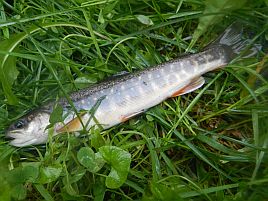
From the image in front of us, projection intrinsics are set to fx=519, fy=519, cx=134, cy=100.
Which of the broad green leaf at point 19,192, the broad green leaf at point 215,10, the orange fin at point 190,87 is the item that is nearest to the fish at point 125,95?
the orange fin at point 190,87

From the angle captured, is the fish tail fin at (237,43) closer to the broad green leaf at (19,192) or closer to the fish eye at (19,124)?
the fish eye at (19,124)

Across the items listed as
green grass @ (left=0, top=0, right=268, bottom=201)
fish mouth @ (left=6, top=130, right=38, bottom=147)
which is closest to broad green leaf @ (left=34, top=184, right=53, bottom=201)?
green grass @ (left=0, top=0, right=268, bottom=201)

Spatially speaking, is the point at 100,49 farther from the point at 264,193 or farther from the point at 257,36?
the point at 264,193

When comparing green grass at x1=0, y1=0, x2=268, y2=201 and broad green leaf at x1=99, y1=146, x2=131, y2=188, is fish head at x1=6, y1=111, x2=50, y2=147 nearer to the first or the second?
green grass at x1=0, y1=0, x2=268, y2=201

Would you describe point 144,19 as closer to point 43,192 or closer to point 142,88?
point 142,88

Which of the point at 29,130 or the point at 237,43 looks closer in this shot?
the point at 29,130

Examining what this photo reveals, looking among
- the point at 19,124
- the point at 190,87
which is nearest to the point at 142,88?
the point at 190,87

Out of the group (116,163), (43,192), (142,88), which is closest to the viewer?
(116,163)
